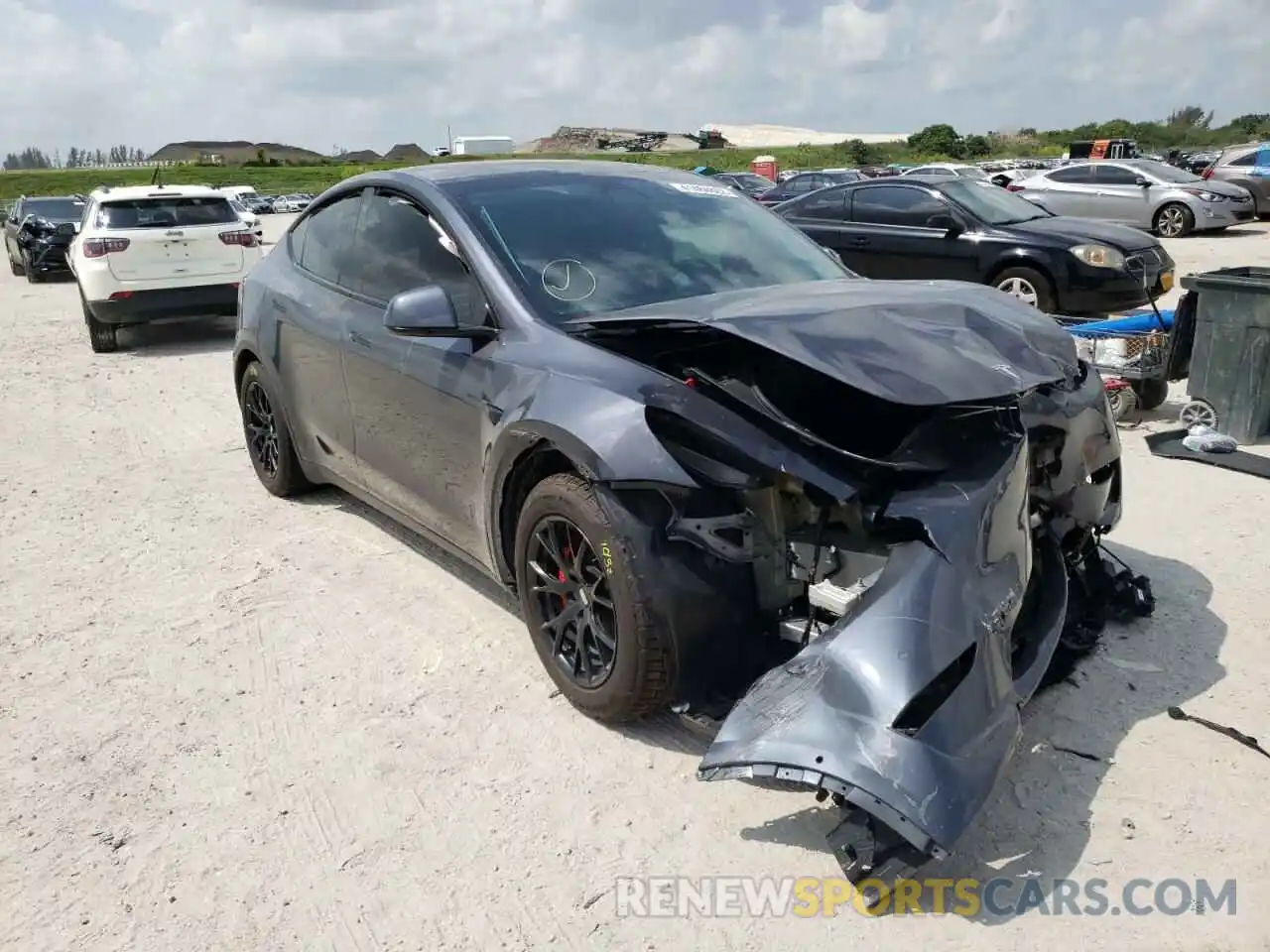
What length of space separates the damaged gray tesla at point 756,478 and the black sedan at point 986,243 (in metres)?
6.44

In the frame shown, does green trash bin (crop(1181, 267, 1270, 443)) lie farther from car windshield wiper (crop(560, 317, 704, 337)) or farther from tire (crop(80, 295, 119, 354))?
tire (crop(80, 295, 119, 354))

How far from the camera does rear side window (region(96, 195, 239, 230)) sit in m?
10.8

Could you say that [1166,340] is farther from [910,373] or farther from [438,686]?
[438,686]

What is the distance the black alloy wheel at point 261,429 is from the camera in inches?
215

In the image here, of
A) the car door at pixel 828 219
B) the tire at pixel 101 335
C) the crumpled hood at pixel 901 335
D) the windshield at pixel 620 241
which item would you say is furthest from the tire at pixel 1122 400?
the tire at pixel 101 335

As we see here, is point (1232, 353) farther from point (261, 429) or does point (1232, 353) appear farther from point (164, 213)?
point (164, 213)

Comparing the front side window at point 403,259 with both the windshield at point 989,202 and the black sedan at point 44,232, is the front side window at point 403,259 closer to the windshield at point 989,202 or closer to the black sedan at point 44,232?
the windshield at point 989,202

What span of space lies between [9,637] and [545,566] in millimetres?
2444

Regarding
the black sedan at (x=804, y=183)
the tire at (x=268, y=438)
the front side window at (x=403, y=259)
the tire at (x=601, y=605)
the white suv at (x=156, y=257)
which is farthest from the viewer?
the black sedan at (x=804, y=183)

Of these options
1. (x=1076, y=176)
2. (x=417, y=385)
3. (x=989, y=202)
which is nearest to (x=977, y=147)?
(x=1076, y=176)

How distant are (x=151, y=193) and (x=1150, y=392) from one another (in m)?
10.2

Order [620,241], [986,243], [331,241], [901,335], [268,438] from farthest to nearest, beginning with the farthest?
1. [986,243]
2. [268,438]
3. [331,241]
4. [620,241]
5. [901,335]

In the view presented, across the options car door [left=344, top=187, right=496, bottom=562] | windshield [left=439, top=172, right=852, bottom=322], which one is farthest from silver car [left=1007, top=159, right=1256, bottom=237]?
car door [left=344, top=187, right=496, bottom=562]

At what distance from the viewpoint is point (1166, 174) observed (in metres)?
19.9
